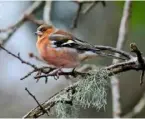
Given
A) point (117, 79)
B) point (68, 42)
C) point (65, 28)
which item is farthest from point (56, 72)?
point (65, 28)

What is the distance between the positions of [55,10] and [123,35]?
2436 millimetres

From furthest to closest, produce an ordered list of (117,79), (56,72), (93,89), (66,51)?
(117,79)
(66,51)
(93,89)
(56,72)

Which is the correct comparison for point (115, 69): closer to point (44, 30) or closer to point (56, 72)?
point (56, 72)

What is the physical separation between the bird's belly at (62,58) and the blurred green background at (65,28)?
0.80m

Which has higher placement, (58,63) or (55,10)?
Answer: (55,10)

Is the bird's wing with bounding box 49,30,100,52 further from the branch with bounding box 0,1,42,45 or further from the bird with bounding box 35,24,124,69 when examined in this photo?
Answer: the branch with bounding box 0,1,42,45

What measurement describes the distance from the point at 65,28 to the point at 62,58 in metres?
2.27

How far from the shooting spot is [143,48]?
4176 millimetres

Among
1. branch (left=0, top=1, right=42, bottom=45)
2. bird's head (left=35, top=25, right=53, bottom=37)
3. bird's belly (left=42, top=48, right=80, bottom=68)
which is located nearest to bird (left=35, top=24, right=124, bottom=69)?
bird's belly (left=42, top=48, right=80, bottom=68)

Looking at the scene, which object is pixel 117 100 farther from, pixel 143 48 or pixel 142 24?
pixel 143 48

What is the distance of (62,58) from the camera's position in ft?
6.47

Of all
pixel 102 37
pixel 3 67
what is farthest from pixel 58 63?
pixel 102 37

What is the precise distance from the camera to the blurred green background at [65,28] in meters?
3.10

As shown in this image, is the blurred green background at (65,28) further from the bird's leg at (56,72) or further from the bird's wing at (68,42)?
the bird's leg at (56,72)
